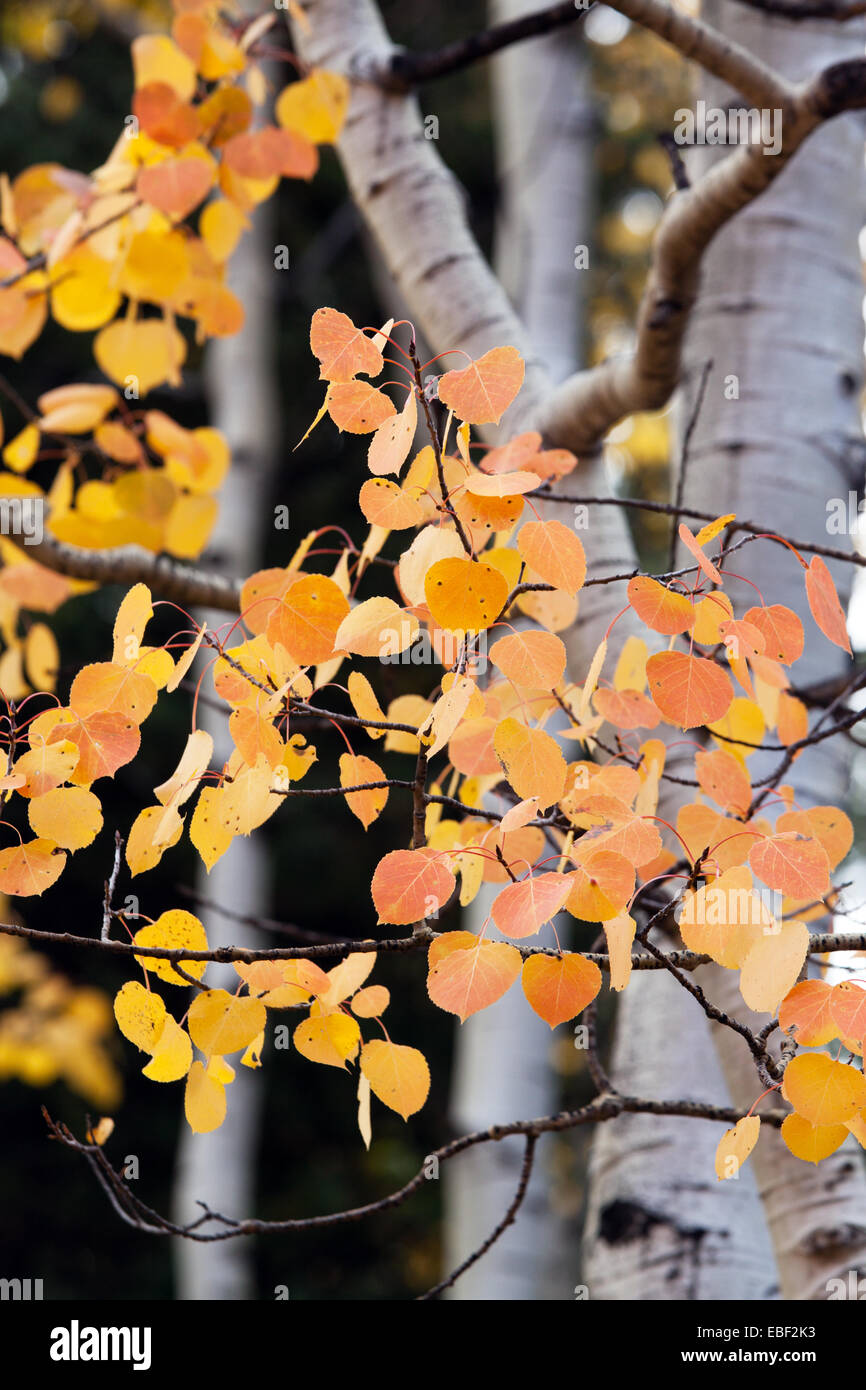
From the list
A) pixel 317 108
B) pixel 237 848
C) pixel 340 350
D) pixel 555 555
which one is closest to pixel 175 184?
pixel 317 108

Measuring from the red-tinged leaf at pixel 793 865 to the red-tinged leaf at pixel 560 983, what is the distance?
0.11 m

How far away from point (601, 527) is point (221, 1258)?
2.14m

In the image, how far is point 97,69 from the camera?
14.1 ft

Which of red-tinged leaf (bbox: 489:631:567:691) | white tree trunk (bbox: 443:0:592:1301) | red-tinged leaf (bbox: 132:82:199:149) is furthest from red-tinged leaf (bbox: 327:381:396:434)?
white tree trunk (bbox: 443:0:592:1301)

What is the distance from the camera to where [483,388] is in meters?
0.60

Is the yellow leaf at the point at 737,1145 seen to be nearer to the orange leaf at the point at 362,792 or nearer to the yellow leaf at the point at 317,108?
the orange leaf at the point at 362,792

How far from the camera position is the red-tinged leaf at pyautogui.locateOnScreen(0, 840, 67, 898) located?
2.10 feet

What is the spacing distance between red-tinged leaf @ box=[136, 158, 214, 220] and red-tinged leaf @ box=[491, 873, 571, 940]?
0.85m

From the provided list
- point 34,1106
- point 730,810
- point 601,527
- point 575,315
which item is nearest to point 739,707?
point 730,810

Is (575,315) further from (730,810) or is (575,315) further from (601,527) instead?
(730,810)

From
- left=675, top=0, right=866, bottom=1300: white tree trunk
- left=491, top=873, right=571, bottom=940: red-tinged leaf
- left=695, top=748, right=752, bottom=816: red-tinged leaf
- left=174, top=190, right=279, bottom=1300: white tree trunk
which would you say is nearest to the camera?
left=491, top=873, right=571, bottom=940: red-tinged leaf

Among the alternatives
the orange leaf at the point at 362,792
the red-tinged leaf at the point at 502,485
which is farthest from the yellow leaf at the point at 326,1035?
the red-tinged leaf at the point at 502,485

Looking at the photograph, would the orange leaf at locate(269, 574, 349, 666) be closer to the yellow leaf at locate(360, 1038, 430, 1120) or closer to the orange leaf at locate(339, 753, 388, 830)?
the orange leaf at locate(339, 753, 388, 830)

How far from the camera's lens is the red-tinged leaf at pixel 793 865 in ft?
1.95
